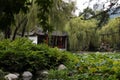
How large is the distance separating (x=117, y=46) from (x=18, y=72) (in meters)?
16.1

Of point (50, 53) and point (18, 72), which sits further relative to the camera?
point (50, 53)

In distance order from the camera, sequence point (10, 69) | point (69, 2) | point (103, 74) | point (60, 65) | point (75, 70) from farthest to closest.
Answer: point (69, 2), point (60, 65), point (10, 69), point (75, 70), point (103, 74)

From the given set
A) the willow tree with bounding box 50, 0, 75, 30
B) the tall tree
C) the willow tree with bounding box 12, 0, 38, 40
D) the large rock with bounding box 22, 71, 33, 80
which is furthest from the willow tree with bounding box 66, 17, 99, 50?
the tall tree

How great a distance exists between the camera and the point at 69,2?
19.1 meters

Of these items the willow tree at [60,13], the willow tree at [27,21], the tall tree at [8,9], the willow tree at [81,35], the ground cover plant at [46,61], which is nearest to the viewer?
the tall tree at [8,9]

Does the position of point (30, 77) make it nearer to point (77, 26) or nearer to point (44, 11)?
point (44, 11)

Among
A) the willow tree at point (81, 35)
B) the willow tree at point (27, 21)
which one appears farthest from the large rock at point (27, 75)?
the willow tree at point (81, 35)

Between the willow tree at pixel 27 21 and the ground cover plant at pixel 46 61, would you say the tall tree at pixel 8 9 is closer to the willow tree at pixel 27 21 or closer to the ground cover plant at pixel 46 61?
the ground cover plant at pixel 46 61

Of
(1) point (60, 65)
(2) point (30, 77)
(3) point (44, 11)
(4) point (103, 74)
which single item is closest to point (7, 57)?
(2) point (30, 77)

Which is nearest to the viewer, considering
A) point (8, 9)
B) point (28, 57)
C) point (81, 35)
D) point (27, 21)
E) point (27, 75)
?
point (8, 9)

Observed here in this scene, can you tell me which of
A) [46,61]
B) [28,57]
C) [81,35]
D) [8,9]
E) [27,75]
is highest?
[8,9]

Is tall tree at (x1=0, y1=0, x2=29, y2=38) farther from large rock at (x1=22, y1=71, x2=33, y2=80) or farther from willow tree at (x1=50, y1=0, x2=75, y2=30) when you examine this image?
willow tree at (x1=50, y1=0, x2=75, y2=30)

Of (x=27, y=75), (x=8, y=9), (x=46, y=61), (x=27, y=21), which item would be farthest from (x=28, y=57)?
(x=27, y=21)

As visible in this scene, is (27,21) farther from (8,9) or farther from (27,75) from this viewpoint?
(8,9)
